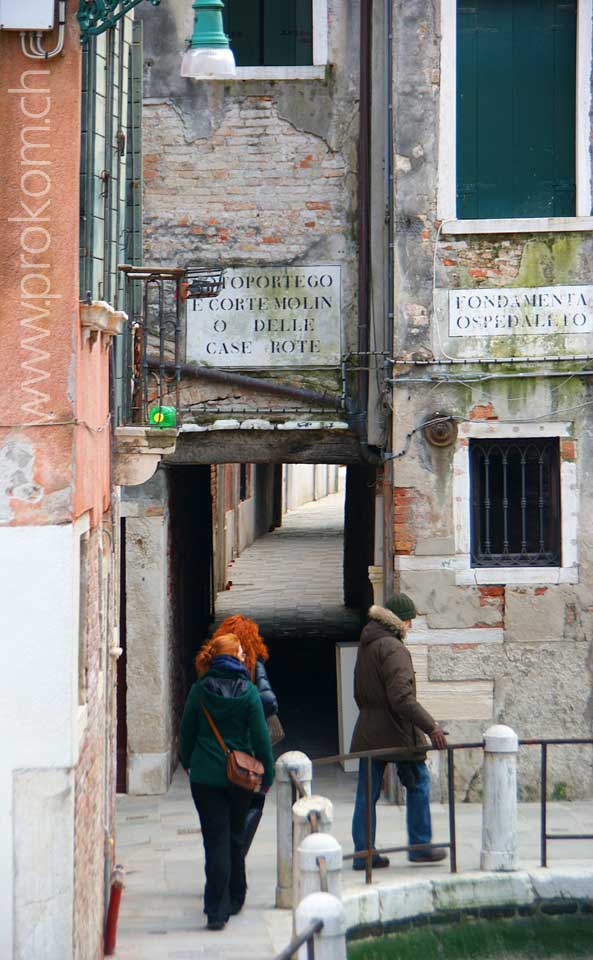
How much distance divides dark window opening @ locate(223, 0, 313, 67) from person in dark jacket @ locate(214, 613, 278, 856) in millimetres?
4819

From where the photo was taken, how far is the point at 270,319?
1113 centimetres

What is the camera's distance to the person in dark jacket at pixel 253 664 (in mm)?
7988

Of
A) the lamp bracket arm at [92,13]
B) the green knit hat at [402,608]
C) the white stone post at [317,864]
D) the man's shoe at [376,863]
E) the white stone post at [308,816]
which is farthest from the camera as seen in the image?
the green knit hat at [402,608]

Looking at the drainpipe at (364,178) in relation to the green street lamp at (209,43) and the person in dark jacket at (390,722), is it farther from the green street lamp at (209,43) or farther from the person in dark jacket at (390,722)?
the green street lamp at (209,43)

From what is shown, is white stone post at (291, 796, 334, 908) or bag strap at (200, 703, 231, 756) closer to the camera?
white stone post at (291, 796, 334, 908)

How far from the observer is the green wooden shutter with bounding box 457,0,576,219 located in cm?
1059

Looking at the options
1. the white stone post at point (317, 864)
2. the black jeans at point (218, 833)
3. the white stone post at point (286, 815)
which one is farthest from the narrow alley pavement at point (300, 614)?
the white stone post at point (317, 864)

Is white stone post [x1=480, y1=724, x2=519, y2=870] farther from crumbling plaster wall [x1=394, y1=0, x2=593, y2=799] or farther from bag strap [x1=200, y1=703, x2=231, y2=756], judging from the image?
crumbling plaster wall [x1=394, y1=0, x2=593, y2=799]

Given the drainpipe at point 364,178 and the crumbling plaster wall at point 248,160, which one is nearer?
the drainpipe at point 364,178

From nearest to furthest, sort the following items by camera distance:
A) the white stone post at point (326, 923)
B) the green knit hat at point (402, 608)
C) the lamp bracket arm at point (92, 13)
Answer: the white stone post at point (326, 923) → the lamp bracket arm at point (92, 13) → the green knit hat at point (402, 608)

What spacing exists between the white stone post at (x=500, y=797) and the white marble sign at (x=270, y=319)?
3.69 meters

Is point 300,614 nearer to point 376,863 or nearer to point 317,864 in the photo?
point 376,863

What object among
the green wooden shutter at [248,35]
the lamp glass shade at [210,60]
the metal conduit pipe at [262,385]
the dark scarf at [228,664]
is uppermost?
the green wooden shutter at [248,35]

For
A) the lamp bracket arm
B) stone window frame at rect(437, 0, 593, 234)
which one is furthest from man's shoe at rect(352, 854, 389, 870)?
the lamp bracket arm
